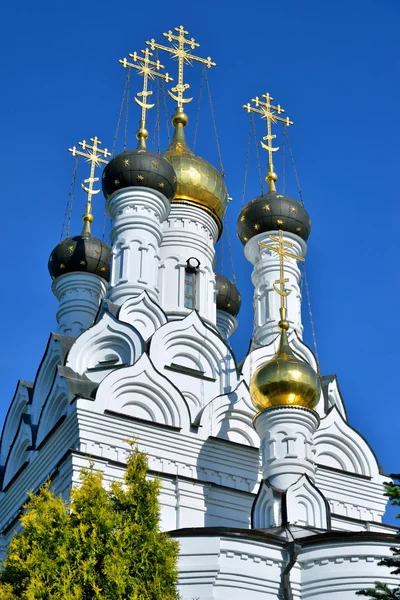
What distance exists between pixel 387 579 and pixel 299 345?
16.6ft

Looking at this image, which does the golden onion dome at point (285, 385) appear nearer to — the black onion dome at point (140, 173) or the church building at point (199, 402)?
the church building at point (199, 402)

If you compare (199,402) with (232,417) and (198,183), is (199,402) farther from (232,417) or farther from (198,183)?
(198,183)

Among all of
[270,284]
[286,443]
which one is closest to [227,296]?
[270,284]

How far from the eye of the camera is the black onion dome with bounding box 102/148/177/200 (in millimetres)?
15570

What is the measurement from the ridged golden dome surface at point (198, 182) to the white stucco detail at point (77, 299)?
6.73 feet

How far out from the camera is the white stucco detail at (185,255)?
15.6m

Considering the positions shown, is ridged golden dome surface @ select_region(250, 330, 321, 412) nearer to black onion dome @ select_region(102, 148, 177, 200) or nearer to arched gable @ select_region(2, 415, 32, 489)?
arched gable @ select_region(2, 415, 32, 489)

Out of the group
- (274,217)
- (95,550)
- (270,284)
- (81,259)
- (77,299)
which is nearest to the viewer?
(95,550)

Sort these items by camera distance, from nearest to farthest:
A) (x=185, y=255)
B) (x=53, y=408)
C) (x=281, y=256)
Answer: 1. (x=53, y=408)
2. (x=281, y=256)
3. (x=185, y=255)

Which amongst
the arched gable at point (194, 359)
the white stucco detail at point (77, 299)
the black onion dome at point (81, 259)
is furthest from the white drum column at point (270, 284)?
the white stucco detail at point (77, 299)

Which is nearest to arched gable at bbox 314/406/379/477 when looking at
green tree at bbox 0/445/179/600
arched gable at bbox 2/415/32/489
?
arched gable at bbox 2/415/32/489

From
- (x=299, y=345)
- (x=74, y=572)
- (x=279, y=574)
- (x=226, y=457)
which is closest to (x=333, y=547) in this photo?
(x=279, y=574)

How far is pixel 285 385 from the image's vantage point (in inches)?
492

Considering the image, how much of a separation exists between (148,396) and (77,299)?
4150 millimetres
